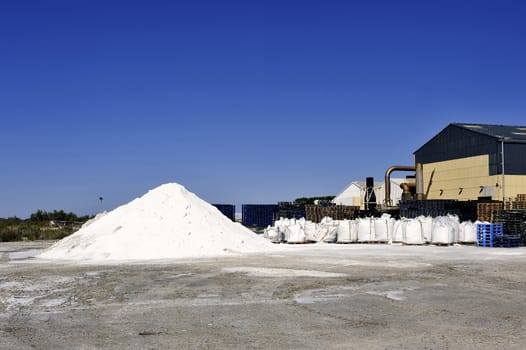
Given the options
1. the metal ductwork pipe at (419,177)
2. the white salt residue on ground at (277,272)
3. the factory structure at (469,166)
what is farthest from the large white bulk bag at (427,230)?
the metal ductwork pipe at (419,177)

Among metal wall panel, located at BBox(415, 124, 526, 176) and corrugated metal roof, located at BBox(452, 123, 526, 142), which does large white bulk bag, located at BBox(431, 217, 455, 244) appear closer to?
metal wall panel, located at BBox(415, 124, 526, 176)

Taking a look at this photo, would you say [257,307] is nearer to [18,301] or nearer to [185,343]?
[185,343]

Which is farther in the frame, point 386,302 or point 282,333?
point 386,302

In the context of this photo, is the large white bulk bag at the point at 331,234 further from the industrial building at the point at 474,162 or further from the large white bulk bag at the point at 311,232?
the industrial building at the point at 474,162

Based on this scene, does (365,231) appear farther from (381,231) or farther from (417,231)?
(417,231)

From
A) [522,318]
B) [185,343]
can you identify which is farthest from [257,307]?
[522,318]

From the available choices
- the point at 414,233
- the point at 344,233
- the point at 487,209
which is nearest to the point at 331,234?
the point at 344,233

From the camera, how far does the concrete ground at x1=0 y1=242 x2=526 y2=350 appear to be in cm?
719

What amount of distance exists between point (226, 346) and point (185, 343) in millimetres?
531

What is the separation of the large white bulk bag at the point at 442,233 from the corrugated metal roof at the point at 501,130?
51.0 feet

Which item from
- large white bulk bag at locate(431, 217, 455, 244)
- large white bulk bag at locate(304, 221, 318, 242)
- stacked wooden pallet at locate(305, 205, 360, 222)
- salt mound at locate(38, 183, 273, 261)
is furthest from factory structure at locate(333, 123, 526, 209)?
salt mound at locate(38, 183, 273, 261)

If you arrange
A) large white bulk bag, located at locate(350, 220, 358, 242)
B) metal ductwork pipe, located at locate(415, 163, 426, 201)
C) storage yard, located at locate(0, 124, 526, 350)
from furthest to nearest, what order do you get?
metal ductwork pipe, located at locate(415, 163, 426, 201), large white bulk bag, located at locate(350, 220, 358, 242), storage yard, located at locate(0, 124, 526, 350)

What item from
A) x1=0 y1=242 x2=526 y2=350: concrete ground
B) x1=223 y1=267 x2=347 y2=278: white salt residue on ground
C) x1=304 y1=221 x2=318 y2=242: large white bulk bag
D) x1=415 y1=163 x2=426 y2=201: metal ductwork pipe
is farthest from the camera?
x1=415 y1=163 x2=426 y2=201: metal ductwork pipe

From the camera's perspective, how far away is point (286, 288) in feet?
38.6
